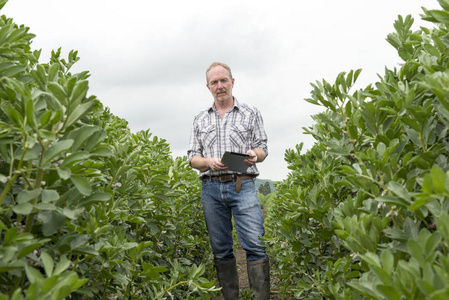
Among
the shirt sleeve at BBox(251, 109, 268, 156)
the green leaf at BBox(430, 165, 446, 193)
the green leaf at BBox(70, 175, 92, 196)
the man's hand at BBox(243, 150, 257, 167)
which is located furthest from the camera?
the shirt sleeve at BBox(251, 109, 268, 156)

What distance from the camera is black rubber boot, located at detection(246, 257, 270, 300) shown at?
425cm

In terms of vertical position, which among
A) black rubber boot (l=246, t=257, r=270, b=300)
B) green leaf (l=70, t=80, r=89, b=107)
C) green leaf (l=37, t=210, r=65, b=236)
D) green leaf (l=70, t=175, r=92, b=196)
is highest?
green leaf (l=70, t=80, r=89, b=107)

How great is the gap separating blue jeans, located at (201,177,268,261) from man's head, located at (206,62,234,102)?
35.9 inches

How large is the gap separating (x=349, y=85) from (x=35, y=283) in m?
1.82

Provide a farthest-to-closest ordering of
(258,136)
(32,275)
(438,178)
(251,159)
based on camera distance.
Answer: (258,136)
(251,159)
(32,275)
(438,178)

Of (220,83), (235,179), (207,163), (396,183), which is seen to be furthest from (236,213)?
(396,183)

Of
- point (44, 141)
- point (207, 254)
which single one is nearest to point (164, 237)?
point (44, 141)

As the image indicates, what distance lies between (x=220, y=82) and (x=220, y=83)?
0.05 ft

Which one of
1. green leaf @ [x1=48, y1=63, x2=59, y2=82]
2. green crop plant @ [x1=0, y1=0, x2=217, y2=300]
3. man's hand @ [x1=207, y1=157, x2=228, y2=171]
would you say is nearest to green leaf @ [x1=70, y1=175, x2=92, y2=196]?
green crop plant @ [x1=0, y1=0, x2=217, y2=300]

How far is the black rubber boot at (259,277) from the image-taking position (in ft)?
13.9

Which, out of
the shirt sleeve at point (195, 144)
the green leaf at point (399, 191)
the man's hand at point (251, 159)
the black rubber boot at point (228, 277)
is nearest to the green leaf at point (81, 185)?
the green leaf at point (399, 191)

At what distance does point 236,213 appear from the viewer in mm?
4207

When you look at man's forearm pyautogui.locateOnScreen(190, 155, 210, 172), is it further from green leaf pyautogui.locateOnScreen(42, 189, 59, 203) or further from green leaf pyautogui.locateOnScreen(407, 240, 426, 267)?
green leaf pyautogui.locateOnScreen(407, 240, 426, 267)

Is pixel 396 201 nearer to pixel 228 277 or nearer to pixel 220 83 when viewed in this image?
pixel 220 83
